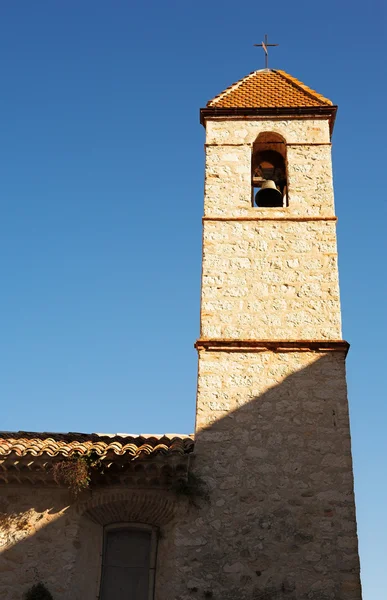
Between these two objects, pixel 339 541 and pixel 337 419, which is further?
pixel 337 419

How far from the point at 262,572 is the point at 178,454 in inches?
70.8

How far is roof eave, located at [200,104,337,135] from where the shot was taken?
41.9 ft

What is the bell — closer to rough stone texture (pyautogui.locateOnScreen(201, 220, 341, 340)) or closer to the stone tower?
the stone tower

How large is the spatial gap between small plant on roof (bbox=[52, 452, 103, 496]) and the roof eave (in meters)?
6.64

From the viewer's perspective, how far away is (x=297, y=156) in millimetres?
12359

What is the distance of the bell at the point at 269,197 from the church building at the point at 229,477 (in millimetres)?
920

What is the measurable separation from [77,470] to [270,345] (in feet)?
10.7

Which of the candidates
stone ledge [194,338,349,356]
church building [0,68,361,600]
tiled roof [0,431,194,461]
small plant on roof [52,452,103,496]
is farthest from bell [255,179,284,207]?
small plant on roof [52,452,103,496]

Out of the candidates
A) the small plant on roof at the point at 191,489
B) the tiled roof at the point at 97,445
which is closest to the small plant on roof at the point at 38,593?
the tiled roof at the point at 97,445

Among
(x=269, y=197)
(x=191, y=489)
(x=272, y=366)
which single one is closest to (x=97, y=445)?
(x=191, y=489)

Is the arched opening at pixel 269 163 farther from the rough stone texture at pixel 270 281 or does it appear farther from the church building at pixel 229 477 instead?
the church building at pixel 229 477

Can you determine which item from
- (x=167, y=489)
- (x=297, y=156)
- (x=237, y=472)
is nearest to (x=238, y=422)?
(x=237, y=472)

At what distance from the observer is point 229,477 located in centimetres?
942

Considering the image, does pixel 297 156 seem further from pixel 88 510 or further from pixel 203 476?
pixel 88 510
